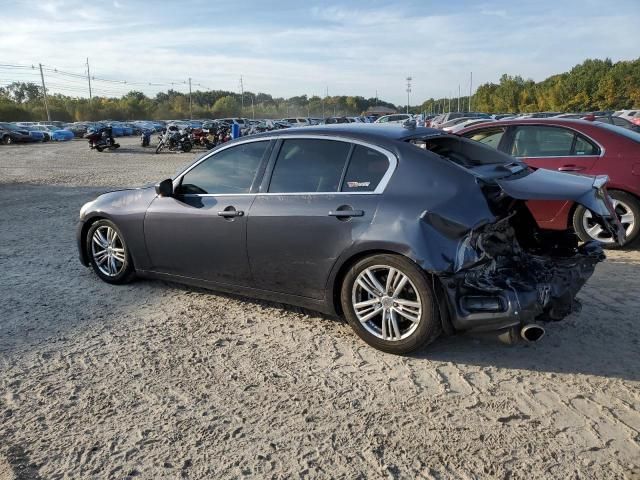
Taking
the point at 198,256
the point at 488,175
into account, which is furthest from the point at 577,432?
the point at 198,256

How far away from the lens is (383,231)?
3.69m

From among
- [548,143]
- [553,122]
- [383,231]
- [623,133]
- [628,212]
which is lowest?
[628,212]

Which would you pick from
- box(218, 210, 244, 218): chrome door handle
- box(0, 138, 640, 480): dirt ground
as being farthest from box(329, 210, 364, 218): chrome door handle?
box(0, 138, 640, 480): dirt ground

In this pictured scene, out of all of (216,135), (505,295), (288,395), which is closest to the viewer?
(288,395)

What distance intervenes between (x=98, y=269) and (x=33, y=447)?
298cm

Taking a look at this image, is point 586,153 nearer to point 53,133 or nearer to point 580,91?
point 53,133

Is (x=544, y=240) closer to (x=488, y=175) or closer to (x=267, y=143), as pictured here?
(x=488, y=175)

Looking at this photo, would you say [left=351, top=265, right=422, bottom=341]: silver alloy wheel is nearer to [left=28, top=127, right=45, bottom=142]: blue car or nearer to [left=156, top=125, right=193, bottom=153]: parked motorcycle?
[left=156, top=125, right=193, bottom=153]: parked motorcycle

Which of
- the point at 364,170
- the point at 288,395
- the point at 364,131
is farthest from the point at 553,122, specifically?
the point at 288,395

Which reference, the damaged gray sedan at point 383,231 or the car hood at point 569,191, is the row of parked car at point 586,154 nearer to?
the car hood at point 569,191

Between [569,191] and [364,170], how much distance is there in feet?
4.64

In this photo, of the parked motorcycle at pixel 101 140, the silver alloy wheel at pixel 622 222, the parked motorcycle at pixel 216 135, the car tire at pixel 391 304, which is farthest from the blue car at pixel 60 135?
the car tire at pixel 391 304

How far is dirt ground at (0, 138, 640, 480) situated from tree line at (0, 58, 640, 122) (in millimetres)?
79429

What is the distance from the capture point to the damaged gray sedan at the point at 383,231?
3.55m
